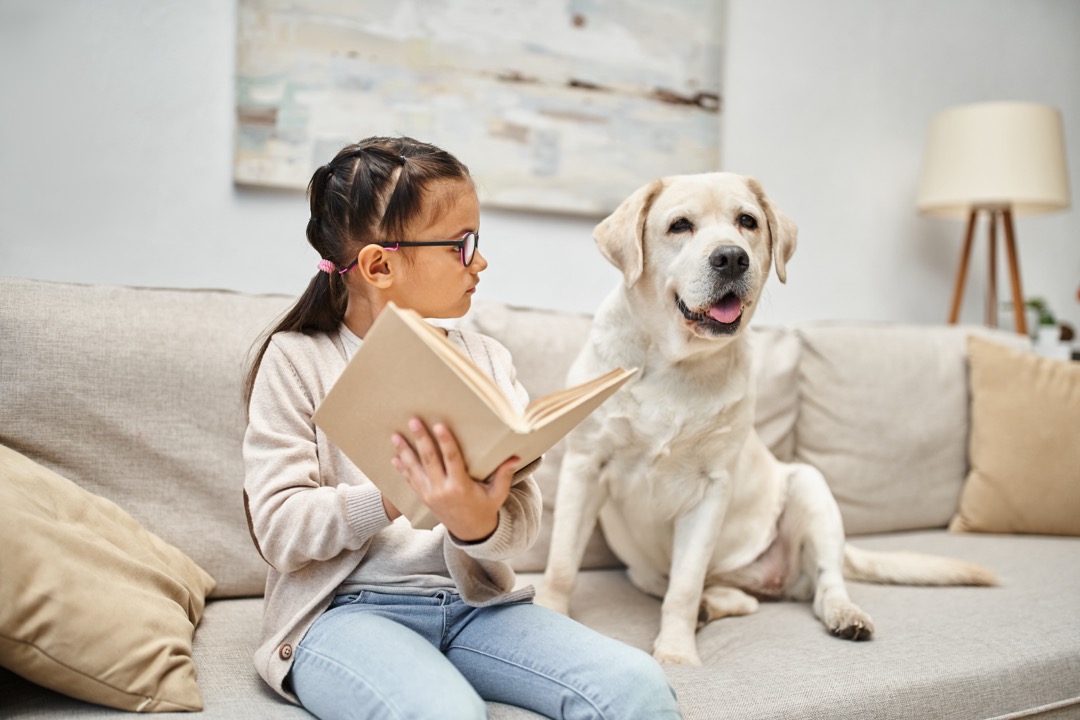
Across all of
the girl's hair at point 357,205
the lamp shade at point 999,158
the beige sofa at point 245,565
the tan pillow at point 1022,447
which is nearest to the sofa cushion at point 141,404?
the beige sofa at point 245,565

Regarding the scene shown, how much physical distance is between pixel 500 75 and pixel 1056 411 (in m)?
1.79

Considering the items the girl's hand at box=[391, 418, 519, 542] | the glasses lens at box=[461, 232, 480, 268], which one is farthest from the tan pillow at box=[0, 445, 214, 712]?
the glasses lens at box=[461, 232, 480, 268]

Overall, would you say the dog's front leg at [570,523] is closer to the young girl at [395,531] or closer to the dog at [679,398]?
the dog at [679,398]

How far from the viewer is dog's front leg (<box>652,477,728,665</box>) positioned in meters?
1.47

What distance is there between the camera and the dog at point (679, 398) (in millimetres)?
1551

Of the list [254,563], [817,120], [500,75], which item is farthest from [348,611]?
[817,120]

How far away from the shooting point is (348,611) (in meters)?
1.12

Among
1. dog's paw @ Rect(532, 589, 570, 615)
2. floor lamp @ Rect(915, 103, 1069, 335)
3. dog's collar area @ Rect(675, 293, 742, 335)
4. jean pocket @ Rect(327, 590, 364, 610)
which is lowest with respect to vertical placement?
dog's paw @ Rect(532, 589, 570, 615)

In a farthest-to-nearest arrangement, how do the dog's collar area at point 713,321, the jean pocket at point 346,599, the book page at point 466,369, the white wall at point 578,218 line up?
the white wall at point 578,218
the dog's collar area at point 713,321
the jean pocket at point 346,599
the book page at point 466,369

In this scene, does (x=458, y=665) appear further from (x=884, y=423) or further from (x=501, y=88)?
(x=501, y=88)

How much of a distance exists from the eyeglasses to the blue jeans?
48 centimetres

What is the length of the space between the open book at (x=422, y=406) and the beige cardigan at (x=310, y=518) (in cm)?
9

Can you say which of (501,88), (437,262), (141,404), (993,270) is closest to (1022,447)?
(993,270)

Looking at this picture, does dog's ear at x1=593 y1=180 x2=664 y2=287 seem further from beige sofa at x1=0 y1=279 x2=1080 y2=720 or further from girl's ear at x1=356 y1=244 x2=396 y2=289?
girl's ear at x1=356 y1=244 x2=396 y2=289
